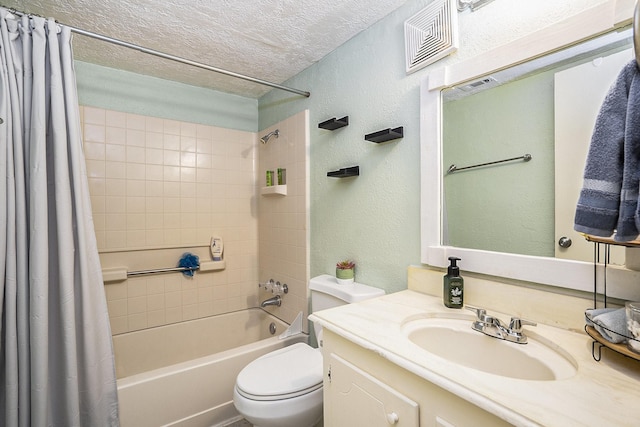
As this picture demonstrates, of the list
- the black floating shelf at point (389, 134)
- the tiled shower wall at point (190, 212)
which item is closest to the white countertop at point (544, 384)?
the black floating shelf at point (389, 134)

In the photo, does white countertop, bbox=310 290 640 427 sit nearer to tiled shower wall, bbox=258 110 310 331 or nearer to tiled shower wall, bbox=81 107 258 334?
tiled shower wall, bbox=258 110 310 331

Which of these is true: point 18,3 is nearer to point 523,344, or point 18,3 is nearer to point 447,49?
point 447,49

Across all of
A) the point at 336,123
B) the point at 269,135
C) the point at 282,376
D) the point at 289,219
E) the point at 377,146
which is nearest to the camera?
the point at 282,376

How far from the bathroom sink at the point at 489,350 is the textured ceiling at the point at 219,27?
4.51ft

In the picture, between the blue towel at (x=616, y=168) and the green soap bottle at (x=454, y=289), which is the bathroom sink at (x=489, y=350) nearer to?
the green soap bottle at (x=454, y=289)

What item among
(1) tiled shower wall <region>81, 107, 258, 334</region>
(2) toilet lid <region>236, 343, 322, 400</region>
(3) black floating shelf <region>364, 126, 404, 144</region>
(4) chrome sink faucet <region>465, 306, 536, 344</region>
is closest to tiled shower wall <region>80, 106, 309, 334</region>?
(1) tiled shower wall <region>81, 107, 258, 334</region>

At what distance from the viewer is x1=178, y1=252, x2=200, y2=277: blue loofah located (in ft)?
7.41

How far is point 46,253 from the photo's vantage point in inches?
48.6

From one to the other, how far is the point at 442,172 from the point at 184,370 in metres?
1.59

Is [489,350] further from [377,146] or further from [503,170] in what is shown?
[377,146]

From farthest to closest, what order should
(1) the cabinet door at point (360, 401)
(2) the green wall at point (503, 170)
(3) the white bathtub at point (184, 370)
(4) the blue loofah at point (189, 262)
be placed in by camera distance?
(4) the blue loofah at point (189, 262) < (3) the white bathtub at point (184, 370) < (2) the green wall at point (503, 170) < (1) the cabinet door at point (360, 401)

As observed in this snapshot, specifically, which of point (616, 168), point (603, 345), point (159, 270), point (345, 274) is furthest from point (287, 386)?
point (159, 270)

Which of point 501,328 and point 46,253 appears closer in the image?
point 501,328

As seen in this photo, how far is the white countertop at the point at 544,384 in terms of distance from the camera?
0.51 m
